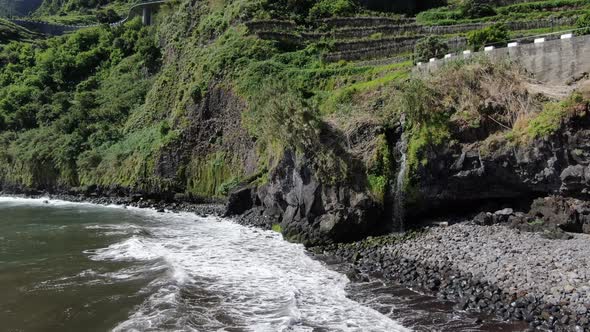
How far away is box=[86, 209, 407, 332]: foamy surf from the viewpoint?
1634 cm

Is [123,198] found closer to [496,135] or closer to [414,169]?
[414,169]

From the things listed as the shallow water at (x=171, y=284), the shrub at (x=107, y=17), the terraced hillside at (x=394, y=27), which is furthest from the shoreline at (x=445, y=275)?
the shrub at (x=107, y=17)

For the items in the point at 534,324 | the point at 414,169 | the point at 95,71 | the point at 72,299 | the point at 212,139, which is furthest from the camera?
the point at 95,71

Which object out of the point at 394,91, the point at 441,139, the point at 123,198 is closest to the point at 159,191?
the point at 123,198

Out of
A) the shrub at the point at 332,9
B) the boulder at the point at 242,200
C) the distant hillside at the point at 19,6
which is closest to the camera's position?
the boulder at the point at 242,200

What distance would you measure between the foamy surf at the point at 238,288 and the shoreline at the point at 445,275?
205 centimetres

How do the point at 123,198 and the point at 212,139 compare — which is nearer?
the point at 212,139

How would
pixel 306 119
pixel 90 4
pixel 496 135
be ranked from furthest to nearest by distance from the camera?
pixel 90 4 → pixel 306 119 → pixel 496 135

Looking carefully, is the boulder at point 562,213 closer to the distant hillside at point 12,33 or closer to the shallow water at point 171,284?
the shallow water at point 171,284

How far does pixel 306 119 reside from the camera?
29.4 meters

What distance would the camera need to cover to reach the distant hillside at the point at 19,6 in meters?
190

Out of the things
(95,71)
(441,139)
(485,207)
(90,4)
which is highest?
(90,4)

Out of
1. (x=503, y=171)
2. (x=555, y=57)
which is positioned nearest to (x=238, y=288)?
(x=503, y=171)

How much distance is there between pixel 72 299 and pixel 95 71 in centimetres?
7831
